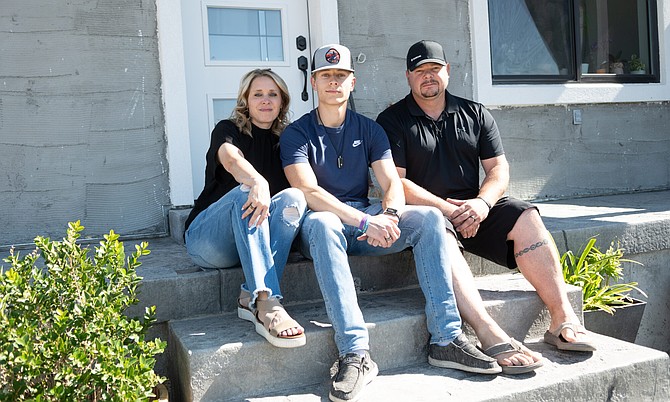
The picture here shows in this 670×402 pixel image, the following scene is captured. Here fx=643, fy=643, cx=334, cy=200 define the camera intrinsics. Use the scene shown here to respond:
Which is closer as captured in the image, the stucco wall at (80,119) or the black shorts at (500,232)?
the black shorts at (500,232)

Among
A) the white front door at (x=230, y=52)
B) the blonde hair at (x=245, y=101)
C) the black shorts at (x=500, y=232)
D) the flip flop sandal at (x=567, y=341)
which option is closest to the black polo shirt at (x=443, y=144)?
the black shorts at (x=500, y=232)

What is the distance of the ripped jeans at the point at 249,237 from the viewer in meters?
2.46

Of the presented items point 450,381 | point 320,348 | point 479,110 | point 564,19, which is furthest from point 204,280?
point 564,19

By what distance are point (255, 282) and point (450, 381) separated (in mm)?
828

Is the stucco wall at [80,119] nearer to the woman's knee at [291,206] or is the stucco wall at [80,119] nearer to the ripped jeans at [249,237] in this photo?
the ripped jeans at [249,237]

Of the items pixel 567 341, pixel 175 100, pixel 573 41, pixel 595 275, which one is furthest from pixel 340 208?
pixel 573 41

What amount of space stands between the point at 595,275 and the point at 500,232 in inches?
28.2

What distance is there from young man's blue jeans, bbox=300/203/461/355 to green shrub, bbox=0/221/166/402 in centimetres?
66

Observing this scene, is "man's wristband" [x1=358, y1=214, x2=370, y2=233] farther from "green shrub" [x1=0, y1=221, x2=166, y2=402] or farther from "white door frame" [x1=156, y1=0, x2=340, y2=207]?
"white door frame" [x1=156, y1=0, x2=340, y2=207]

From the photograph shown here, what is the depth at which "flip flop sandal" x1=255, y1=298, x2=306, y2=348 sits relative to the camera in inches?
93.5

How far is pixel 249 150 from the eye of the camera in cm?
293

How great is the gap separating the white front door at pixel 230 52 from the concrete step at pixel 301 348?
1.70 meters

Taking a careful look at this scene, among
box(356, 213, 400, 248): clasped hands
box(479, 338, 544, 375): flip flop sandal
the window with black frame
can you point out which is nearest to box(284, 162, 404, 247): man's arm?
box(356, 213, 400, 248): clasped hands

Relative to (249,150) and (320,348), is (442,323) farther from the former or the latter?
(249,150)
